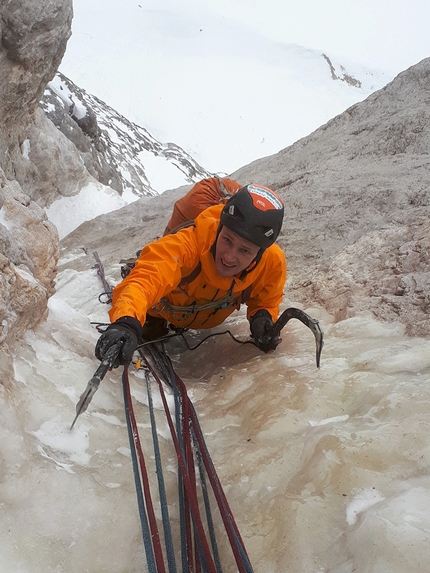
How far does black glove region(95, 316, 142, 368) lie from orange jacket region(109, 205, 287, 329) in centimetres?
11

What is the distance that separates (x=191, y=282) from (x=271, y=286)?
735 millimetres

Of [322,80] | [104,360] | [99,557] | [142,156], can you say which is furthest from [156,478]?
[322,80]

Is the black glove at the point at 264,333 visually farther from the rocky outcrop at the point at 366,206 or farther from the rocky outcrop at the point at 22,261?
the rocky outcrop at the point at 22,261

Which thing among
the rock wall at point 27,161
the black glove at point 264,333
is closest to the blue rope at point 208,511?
the rock wall at point 27,161

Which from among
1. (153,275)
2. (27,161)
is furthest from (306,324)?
(27,161)

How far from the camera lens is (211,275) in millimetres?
3283

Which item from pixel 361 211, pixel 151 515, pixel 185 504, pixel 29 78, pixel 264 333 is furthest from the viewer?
pixel 29 78

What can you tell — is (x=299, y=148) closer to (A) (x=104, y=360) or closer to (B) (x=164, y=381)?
(B) (x=164, y=381)

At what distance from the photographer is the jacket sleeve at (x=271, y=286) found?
11.8 feet

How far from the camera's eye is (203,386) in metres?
3.12

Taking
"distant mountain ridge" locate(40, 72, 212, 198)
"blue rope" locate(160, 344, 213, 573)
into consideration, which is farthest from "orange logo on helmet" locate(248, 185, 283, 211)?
"distant mountain ridge" locate(40, 72, 212, 198)

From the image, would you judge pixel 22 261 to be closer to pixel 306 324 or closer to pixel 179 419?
pixel 179 419

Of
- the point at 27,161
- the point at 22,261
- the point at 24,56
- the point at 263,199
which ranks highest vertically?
the point at 24,56

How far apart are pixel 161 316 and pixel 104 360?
182cm
